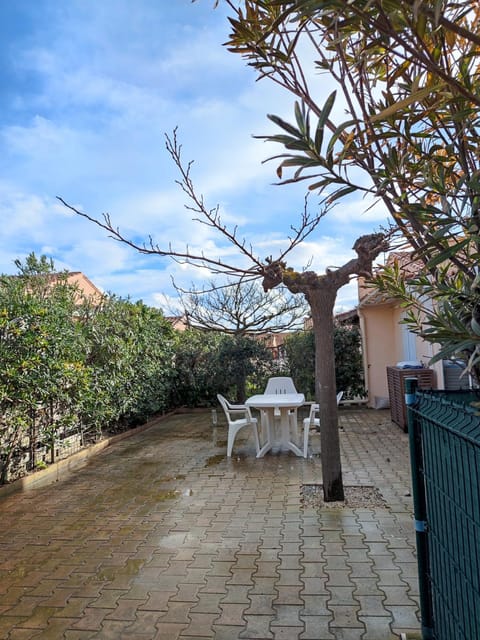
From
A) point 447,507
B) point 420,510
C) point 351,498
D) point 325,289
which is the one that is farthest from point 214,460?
point 447,507

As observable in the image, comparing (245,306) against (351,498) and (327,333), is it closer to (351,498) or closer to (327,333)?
(327,333)

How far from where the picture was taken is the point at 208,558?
12.6ft

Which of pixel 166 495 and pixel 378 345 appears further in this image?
pixel 378 345

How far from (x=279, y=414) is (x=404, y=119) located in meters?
6.29

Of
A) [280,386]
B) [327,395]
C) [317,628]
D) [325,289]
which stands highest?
[325,289]

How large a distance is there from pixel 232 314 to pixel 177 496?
28.8 ft

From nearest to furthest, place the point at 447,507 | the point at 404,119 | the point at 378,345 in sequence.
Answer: the point at 404,119 → the point at 447,507 → the point at 378,345

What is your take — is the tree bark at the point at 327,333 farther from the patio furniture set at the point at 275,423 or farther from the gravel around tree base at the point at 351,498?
the patio furniture set at the point at 275,423

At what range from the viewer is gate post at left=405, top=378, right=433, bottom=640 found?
249 cm

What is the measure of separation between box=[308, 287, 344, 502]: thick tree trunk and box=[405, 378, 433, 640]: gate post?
250 centimetres

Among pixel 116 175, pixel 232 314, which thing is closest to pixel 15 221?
pixel 116 175

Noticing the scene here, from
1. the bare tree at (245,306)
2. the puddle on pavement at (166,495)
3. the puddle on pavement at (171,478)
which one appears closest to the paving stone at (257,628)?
the puddle on pavement at (166,495)

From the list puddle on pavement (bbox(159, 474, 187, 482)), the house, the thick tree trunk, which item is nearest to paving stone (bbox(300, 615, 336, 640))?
the thick tree trunk

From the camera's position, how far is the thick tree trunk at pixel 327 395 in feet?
16.7
